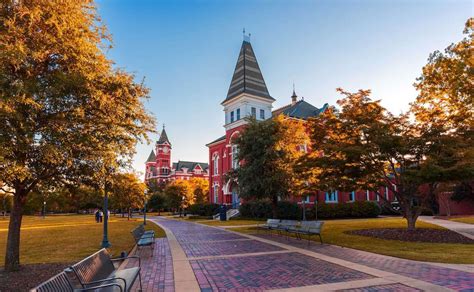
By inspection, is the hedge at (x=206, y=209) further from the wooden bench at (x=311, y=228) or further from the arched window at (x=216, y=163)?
the wooden bench at (x=311, y=228)

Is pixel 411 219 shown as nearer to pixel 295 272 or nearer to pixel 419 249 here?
pixel 419 249

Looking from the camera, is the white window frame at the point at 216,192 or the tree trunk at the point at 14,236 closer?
the tree trunk at the point at 14,236

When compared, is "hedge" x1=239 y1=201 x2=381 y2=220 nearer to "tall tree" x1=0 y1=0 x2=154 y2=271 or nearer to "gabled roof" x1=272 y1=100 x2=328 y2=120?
"gabled roof" x1=272 y1=100 x2=328 y2=120

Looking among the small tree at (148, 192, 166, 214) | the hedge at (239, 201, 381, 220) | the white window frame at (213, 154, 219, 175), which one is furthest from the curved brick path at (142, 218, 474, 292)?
the small tree at (148, 192, 166, 214)

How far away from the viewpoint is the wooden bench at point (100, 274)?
4930mm

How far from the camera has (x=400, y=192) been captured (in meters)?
16.8

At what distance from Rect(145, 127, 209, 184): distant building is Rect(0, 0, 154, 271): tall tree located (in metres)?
80.3

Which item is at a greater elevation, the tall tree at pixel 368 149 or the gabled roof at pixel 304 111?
the gabled roof at pixel 304 111

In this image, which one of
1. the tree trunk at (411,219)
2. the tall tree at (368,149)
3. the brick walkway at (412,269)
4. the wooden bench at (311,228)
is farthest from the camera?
the tree trunk at (411,219)

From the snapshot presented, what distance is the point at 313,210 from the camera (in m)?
32.2

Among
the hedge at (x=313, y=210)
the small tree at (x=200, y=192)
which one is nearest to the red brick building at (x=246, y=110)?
the hedge at (x=313, y=210)

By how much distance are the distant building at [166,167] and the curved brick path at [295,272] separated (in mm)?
78614

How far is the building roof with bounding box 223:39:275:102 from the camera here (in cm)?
4116

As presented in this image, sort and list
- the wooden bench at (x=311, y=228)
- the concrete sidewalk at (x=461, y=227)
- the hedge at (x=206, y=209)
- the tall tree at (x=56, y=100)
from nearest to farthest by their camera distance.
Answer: the tall tree at (x=56, y=100)
the wooden bench at (x=311, y=228)
the concrete sidewalk at (x=461, y=227)
the hedge at (x=206, y=209)
